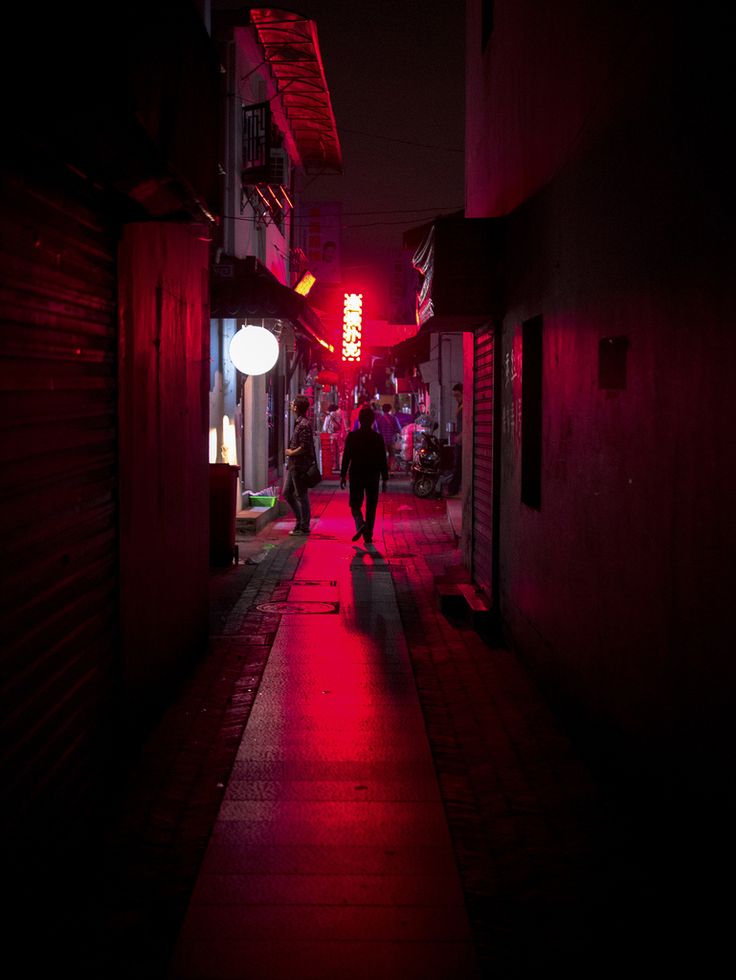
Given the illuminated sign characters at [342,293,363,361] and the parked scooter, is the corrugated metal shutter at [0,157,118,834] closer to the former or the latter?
the parked scooter

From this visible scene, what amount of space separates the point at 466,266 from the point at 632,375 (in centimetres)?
491

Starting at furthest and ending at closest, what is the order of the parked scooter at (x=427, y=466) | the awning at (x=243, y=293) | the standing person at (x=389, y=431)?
1. the standing person at (x=389, y=431)
2. the parked scooter at (x=427, y=466)
3. the awning at (x=243, y=293)

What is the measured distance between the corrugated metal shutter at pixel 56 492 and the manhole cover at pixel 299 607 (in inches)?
192

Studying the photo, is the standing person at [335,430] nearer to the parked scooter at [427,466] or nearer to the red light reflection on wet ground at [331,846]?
the parked scooter at [427,466]

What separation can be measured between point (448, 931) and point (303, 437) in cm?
1289

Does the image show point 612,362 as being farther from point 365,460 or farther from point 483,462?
point 365,460

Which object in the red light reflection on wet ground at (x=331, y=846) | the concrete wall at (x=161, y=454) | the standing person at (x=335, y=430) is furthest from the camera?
the standing person at (x=335, y=430)

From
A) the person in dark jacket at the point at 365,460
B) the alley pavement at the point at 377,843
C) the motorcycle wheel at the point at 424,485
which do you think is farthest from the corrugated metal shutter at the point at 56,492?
the motorcycle wheel at the point at 424,485

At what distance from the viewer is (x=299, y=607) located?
422 inches

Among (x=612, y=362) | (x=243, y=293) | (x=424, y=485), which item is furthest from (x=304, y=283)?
(x=612, y=362)

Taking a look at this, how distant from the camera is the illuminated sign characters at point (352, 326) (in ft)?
116

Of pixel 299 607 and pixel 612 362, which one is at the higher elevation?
pixel 612 362

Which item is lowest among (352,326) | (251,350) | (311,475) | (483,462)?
(311,475)

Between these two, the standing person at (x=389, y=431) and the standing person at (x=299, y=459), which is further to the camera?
the standing person at (x=389, y=431)
